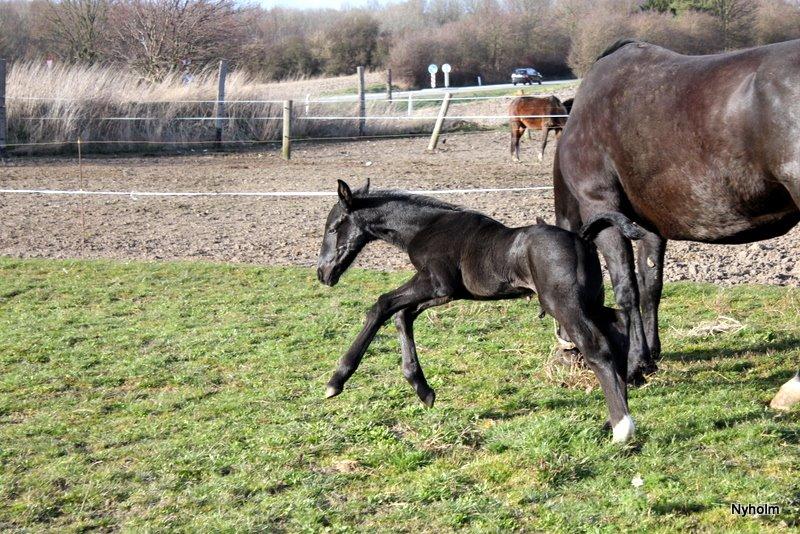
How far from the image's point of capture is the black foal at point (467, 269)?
15.3 feet

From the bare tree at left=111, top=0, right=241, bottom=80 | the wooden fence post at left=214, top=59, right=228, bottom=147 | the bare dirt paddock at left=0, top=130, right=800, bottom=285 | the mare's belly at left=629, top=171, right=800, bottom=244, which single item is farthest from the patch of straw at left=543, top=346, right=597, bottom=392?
the bare tree at left=111, top=0, right=241, bottom=80

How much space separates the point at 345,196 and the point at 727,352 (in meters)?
2.75

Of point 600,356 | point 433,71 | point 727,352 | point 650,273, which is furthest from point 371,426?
point 433,71

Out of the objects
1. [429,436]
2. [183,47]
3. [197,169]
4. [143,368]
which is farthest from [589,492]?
[183,47]

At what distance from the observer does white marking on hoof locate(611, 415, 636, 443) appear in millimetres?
4418

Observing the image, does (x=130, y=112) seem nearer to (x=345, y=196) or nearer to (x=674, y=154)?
(x=345, y=196)

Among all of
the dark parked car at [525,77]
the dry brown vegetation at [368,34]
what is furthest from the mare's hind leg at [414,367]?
the dark parked car at [525,77]

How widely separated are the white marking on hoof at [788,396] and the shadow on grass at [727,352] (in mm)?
1123

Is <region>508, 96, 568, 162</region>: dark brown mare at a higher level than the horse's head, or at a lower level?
higher

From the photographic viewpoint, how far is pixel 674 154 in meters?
5.33

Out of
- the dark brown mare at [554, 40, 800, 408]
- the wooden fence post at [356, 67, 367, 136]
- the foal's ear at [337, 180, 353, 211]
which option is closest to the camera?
the dark brown mare at [554, 40, 800, 408]

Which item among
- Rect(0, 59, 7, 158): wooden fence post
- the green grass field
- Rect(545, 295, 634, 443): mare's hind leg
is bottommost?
the green grass field

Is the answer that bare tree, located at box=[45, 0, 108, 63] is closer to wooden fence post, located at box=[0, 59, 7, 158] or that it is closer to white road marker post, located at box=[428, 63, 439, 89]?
white road marker post, located at box=[428, 63, 439, 89]

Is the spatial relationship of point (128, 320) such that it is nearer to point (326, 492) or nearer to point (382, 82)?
point (326, 492)
